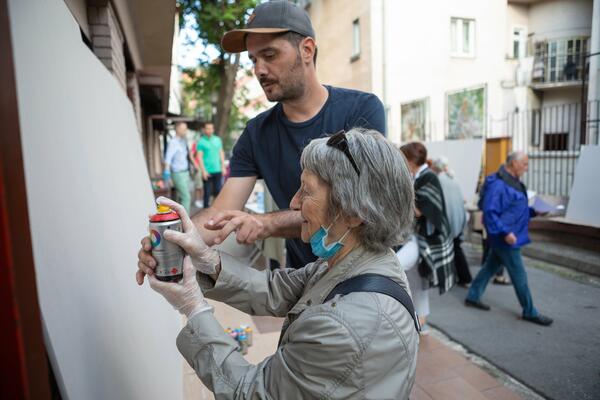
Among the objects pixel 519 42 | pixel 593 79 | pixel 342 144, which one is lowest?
pixel 342 144

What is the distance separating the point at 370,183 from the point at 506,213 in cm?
397

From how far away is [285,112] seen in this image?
2.32 metres

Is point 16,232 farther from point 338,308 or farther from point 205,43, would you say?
point 205,43

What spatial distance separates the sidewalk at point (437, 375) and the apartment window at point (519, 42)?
5.05m

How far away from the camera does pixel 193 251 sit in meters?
1.36

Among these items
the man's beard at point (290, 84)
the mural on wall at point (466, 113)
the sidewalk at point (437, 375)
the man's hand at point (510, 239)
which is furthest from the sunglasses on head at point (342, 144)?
the mural on wall at point (466, 113)

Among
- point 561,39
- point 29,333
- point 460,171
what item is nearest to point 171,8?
point 29,333

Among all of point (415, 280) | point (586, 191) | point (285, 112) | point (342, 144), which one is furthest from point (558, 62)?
point (342, 144)

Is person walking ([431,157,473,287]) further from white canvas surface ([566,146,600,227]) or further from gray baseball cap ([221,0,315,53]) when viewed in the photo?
gray baseball cap ([221,0,315,53])

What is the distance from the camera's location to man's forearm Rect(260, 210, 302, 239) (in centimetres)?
188

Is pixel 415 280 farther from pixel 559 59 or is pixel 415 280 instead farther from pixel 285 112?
pixel 559 59

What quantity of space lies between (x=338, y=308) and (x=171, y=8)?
415cm

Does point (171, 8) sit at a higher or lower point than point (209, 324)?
higher

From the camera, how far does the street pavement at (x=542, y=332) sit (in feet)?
11.4
